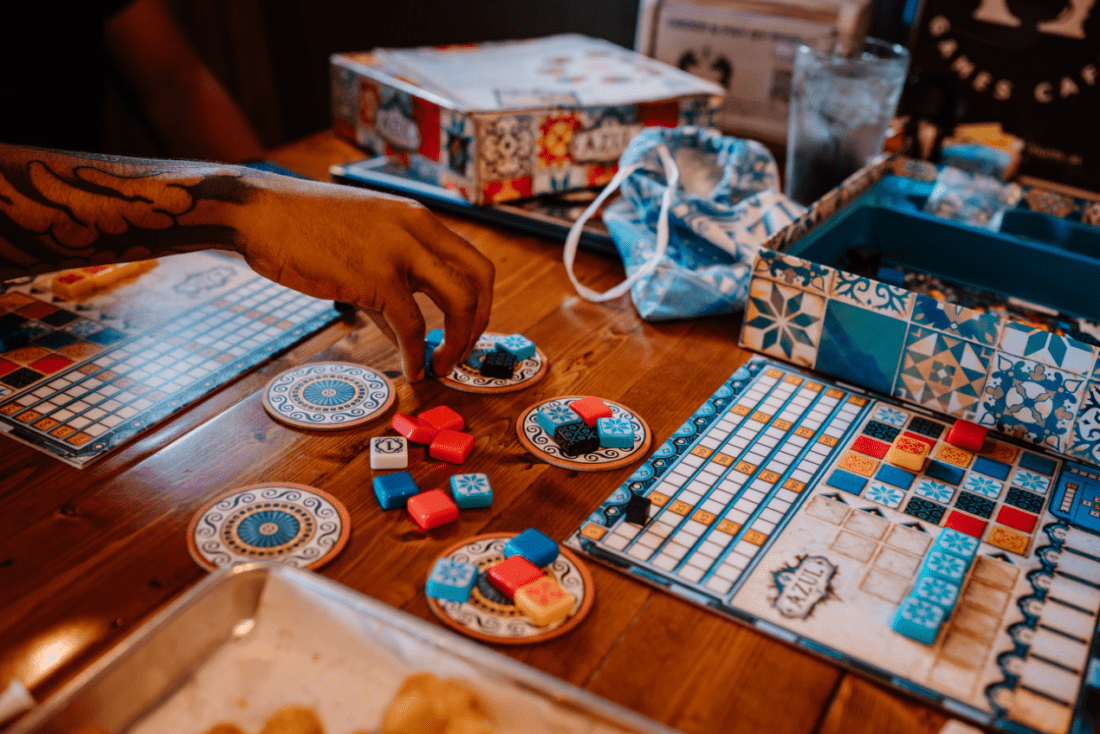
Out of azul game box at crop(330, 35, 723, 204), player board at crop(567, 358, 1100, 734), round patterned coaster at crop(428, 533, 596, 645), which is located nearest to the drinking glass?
azul game box at crop(330, 35, 723, 204)

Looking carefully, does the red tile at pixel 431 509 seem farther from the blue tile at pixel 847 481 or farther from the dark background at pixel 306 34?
the dark background at pixel 306 34

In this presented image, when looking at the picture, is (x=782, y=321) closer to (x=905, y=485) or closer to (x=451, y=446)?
(x=905, y=485)

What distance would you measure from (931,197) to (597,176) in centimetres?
52

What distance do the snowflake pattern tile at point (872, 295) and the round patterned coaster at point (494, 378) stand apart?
13.2 inches

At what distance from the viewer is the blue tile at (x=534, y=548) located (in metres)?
0.65

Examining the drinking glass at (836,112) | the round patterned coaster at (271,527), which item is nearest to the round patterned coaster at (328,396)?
the round patterned coaster at (271,527)

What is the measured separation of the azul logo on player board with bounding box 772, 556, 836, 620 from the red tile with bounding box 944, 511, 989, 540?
5.3 inches

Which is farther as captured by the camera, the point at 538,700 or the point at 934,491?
the point at 934,491

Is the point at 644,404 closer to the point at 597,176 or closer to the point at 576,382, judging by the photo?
the point at 576,382

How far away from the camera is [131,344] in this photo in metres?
0.92

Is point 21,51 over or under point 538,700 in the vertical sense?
over

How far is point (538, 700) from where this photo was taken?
18.7 inches

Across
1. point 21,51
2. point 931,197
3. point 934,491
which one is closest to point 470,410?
point 934,491

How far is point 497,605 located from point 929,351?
534 mm
